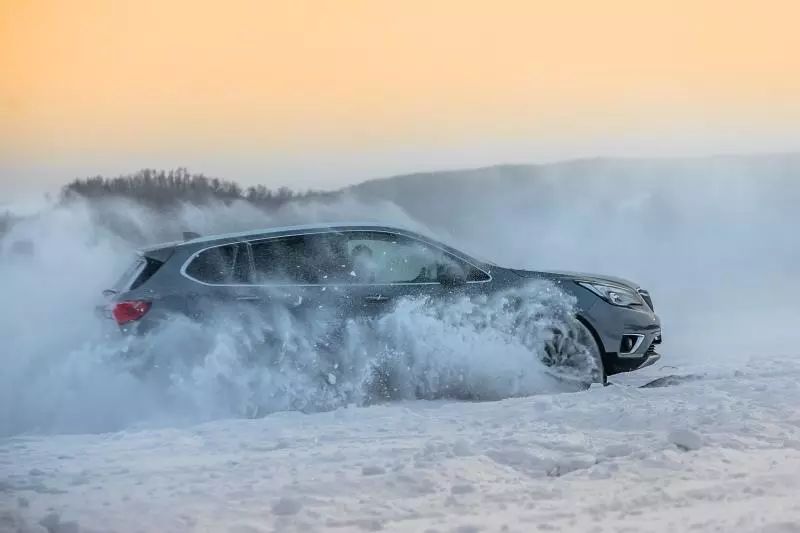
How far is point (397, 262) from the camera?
5.41 meters

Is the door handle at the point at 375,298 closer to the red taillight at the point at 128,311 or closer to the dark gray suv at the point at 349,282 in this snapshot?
the dark gray suv at the point at 349,282

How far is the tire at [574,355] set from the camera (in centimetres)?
543

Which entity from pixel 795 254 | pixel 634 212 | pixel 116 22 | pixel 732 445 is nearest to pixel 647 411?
pixel 732 445

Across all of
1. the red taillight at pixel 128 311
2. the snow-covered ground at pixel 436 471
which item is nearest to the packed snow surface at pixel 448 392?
the snow-covered ground at pixel 436 471

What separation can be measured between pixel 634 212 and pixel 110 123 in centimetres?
316

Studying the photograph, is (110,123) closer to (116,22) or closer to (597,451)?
(116,22)

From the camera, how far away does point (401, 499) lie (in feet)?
12.4

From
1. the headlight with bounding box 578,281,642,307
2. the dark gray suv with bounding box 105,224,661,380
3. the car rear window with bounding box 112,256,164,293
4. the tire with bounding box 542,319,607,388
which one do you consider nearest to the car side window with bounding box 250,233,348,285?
the dark gray suv with bounding box 105,224,661,380

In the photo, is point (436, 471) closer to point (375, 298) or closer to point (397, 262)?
point (375, 298)

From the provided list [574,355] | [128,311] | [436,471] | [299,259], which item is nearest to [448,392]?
[574,355]

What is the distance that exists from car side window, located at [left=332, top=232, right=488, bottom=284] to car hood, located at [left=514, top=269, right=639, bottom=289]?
0.92 ft

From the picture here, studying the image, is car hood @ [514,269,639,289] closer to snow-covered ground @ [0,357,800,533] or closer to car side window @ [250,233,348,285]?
snow-covered ground @ [0,357,800,533]

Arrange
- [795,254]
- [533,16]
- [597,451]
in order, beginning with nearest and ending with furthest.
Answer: [597,451] < [533,16] < [795,254]

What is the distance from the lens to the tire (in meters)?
5.43
